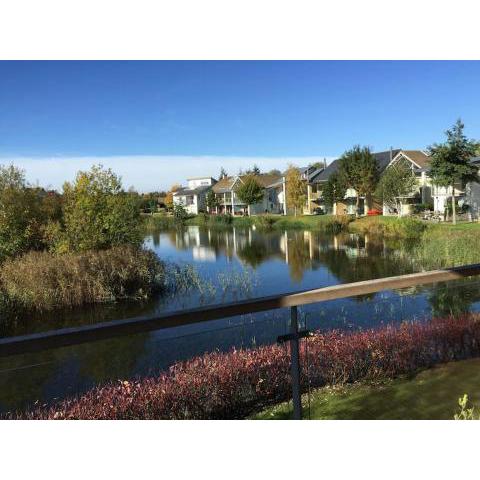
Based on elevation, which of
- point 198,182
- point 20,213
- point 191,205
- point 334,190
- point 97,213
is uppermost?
point 198,182

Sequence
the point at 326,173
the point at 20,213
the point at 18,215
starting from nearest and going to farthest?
the point at 18,215, the point at 20,213, the point at 326,173

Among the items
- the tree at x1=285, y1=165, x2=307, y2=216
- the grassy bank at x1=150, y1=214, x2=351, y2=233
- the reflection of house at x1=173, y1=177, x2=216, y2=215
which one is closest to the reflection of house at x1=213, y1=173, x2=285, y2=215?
the reflection of house at x1=173, y1=177, x2=216, y2=215

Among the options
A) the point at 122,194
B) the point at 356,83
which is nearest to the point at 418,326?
the point at 122,194

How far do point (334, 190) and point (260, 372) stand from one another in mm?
29574

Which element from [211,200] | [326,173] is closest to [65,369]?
[326,173]

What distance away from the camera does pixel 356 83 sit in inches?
582

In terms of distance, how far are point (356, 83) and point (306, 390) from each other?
47.4 feet

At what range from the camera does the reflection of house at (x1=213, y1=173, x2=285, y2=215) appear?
42.7 metres

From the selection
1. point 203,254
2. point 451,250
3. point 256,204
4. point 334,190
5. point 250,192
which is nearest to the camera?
point 451,250

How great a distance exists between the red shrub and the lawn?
0.08 metres

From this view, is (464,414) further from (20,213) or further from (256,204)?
(256,204)

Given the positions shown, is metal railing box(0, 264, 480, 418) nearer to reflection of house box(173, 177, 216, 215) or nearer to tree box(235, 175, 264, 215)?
tree box(235, 175, 264, 215)

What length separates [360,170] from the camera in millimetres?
29375
